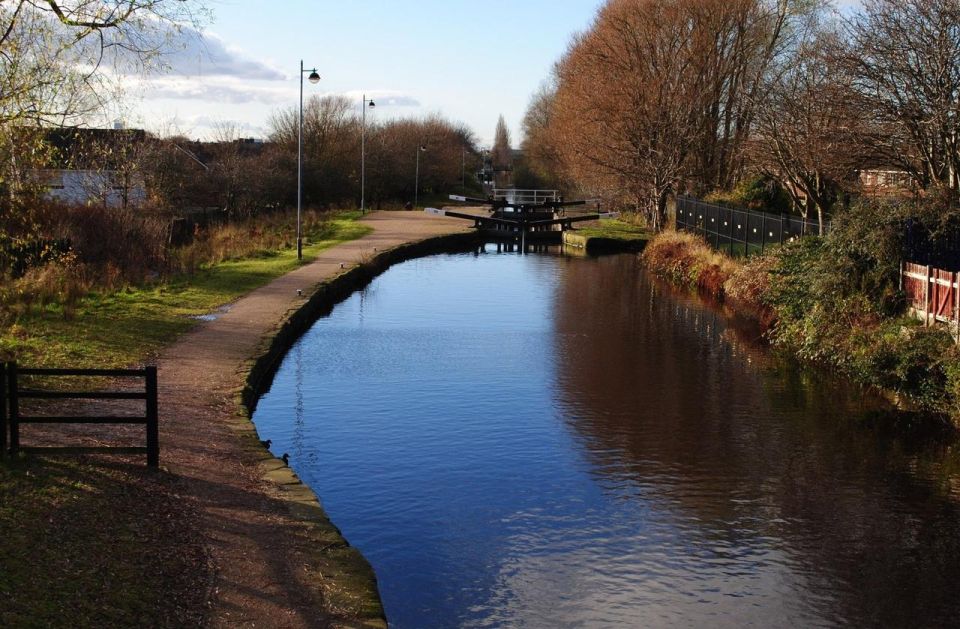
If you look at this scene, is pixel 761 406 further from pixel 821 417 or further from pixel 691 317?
pixel 691 317

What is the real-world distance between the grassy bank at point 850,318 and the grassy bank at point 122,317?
12198 mm

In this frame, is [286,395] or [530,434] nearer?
[530,434]

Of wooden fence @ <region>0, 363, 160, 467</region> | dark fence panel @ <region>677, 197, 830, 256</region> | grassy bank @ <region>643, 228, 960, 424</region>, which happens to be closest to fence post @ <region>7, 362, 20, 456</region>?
wooden fence @ <region>0, 363, 160, 467</region>

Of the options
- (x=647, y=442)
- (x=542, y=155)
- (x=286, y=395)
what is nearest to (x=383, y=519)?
(x=647, y=442)

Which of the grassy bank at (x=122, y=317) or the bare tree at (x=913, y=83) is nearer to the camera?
the grassy bank at (x=122, y=317)

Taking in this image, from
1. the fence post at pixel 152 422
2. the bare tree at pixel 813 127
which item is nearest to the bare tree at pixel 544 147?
the bare tree at pixel 813 127

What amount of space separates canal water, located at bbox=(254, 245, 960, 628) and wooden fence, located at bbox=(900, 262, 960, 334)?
179 centimetres

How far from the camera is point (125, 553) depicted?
7.68 metres

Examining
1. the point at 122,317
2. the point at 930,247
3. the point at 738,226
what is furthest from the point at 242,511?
the point at 738,226

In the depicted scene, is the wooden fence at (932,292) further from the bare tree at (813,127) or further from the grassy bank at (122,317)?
the grassy bank at (122,317)

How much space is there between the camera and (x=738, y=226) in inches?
1215

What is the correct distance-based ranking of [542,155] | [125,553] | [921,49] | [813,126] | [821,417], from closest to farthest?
1. [125,553]
2. [821,417]
3. [921,49]
4. [813,126]
5. [542,155]

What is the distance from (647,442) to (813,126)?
13992mm

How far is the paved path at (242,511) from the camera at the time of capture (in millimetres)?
7297
